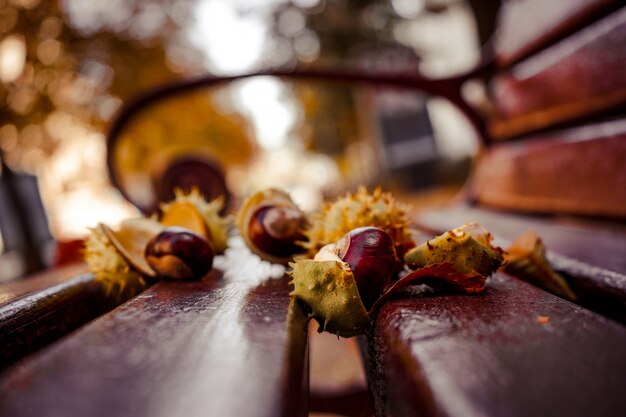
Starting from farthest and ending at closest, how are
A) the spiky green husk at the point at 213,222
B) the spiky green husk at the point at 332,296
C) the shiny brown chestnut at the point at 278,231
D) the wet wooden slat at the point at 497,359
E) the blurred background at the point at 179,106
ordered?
the blurred background at the point at 179,106 → the spiky green husk at the point at 213,222 → the shiny brown chestnut at the point at 278,231 → the spiky green husk at the point at 332,296 → the wet wooden slat at the point at 497,359

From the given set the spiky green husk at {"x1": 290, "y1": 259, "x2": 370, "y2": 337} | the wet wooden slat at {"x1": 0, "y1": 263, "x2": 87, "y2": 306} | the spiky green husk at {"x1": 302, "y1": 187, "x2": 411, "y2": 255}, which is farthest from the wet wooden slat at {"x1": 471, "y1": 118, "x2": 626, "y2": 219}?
the wet wooden slat at {"x1": 0, "y1": 263, "x2": 87, "y2": 306}

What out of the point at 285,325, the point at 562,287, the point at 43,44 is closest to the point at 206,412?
the point at 285,325

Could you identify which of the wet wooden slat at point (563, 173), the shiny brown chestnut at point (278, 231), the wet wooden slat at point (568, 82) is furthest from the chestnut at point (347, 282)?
the wet wooden slat at point (568, 82)

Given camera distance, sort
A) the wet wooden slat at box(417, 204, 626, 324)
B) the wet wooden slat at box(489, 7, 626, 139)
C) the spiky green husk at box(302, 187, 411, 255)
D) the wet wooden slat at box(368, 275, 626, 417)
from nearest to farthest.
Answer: the wet wooden slat at box(368, 275, 626, 417) → the wet wooden slat at box(417, 204, 626, 324) → the spiky green husk at box(302, 187, 411, 255) → the wet wooden slat at box(489, 7, 626, 139)

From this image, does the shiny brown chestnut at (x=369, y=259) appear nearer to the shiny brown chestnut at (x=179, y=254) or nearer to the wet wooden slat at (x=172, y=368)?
the wet wooden slat at (x=172, y=368)

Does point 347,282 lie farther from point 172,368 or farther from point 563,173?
point 563,173

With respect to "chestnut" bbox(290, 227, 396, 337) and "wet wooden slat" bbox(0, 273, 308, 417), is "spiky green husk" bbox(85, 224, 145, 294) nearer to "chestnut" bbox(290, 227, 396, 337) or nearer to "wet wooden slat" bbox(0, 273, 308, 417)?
"wet wooden slat" bbox(0, 273, 308, 417)
